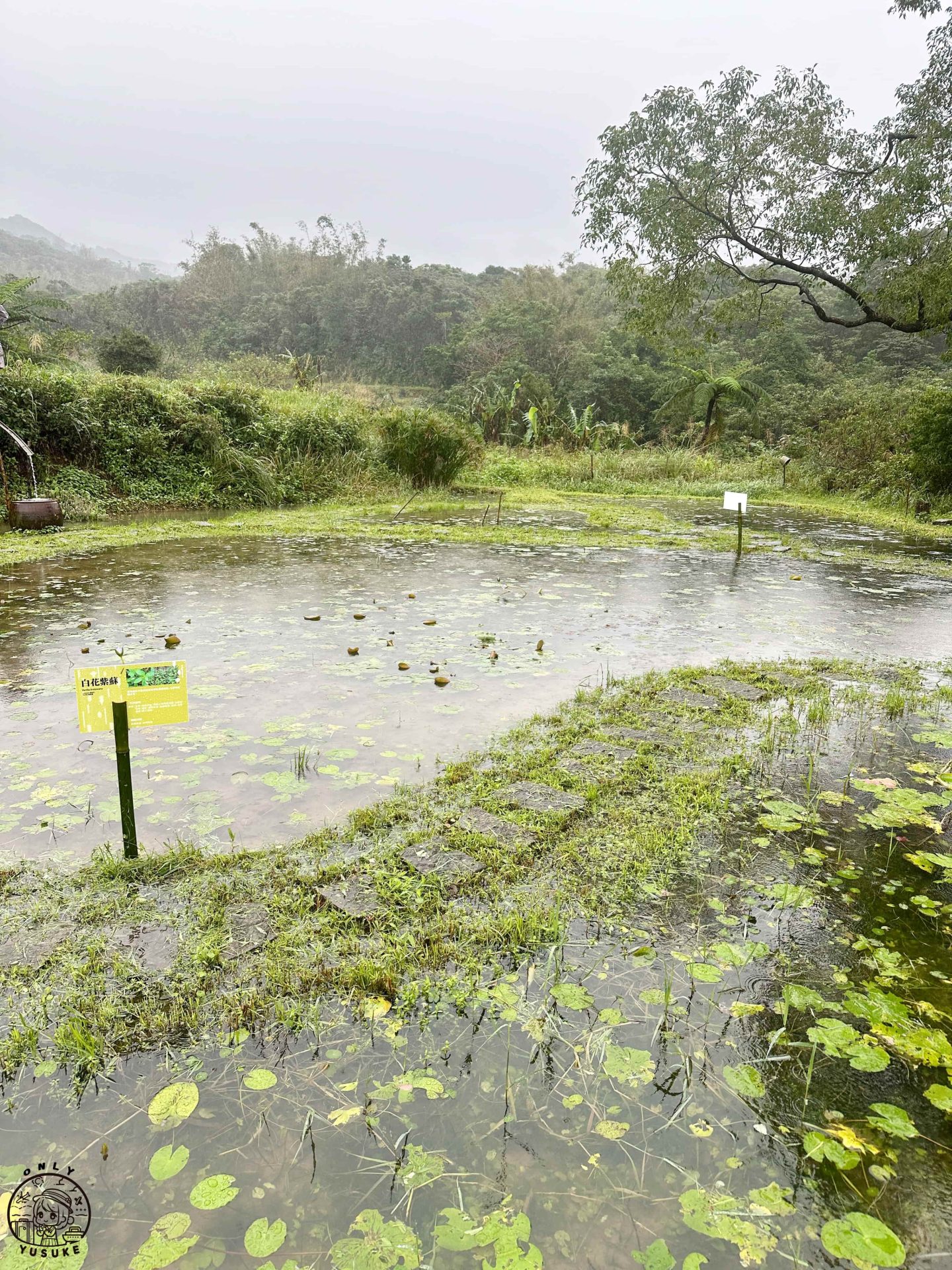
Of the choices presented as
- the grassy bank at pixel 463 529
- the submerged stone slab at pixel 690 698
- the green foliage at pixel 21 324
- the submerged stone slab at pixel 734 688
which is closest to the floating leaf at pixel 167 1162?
the submerged stone slab at pixel 690 698

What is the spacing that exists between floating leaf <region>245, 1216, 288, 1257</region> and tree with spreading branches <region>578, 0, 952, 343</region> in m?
12.6

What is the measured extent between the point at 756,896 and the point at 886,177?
475 inches

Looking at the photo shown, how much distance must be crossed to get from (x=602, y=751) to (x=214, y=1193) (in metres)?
2.36

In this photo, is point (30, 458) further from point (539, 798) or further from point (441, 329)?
point (441, 329)

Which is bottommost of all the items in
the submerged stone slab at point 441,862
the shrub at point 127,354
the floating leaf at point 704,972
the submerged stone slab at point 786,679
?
the floating leaf at point 704,972

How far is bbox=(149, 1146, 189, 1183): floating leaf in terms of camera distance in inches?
56.7

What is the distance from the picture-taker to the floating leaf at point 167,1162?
4.73ft

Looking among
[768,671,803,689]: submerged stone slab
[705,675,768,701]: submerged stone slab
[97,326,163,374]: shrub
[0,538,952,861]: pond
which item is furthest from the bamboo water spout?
[97,326,163,374]: shrub

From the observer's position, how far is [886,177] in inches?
409

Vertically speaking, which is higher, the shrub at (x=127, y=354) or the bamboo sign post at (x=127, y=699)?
the shrub at (x=127, y=354)

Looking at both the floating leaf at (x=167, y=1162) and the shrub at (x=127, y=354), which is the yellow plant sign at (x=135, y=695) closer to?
the floating leaf at (x=167, y=1162)

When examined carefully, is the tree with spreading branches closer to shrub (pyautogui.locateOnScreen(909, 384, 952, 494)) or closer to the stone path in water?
shrub (pyautogui.locateOnScreen(909, 384, 952, 494))

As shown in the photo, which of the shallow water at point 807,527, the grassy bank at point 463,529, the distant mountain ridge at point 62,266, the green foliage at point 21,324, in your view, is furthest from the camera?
the distant mountain ridge at point 62,266

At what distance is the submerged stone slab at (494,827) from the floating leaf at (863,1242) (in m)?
1.41
